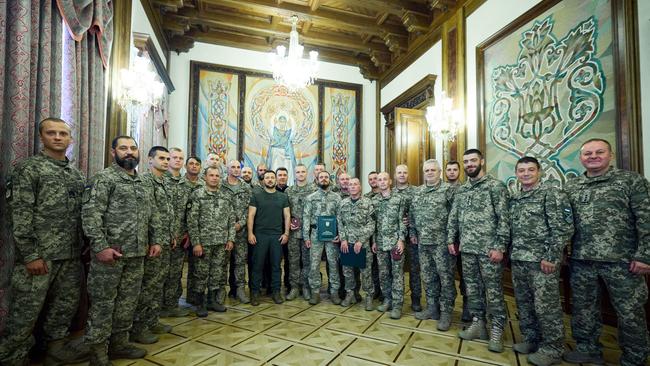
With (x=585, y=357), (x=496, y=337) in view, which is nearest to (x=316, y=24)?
(x=496, y=337)

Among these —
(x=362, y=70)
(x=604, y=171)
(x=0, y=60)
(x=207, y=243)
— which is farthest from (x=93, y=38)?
(x=362, y=70)

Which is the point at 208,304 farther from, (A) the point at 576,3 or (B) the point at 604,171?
(A) the point at 576,3

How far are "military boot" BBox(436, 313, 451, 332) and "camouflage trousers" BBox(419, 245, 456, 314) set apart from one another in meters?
0.04

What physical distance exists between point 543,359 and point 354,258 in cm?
184

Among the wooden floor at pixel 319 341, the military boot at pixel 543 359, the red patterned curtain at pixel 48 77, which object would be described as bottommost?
the wooden floor at pixel 319 341

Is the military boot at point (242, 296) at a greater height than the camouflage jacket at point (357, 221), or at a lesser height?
lesser

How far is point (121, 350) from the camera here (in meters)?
2.43

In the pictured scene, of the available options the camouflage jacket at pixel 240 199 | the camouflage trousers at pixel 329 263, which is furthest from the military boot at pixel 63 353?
the camouflage trousers at pixel 329 263

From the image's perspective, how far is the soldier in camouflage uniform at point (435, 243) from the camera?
3.23m

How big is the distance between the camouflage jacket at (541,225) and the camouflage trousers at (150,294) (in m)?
2.95

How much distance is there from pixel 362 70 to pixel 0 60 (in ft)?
23.5

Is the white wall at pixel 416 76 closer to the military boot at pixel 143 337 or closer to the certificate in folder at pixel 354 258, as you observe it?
the certificate in folder at pixel 354 258

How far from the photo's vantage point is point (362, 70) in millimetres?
8227

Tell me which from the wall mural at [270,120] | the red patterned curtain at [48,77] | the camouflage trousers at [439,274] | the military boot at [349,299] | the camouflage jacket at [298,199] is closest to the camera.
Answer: the red patterned curtain at [48,77]
